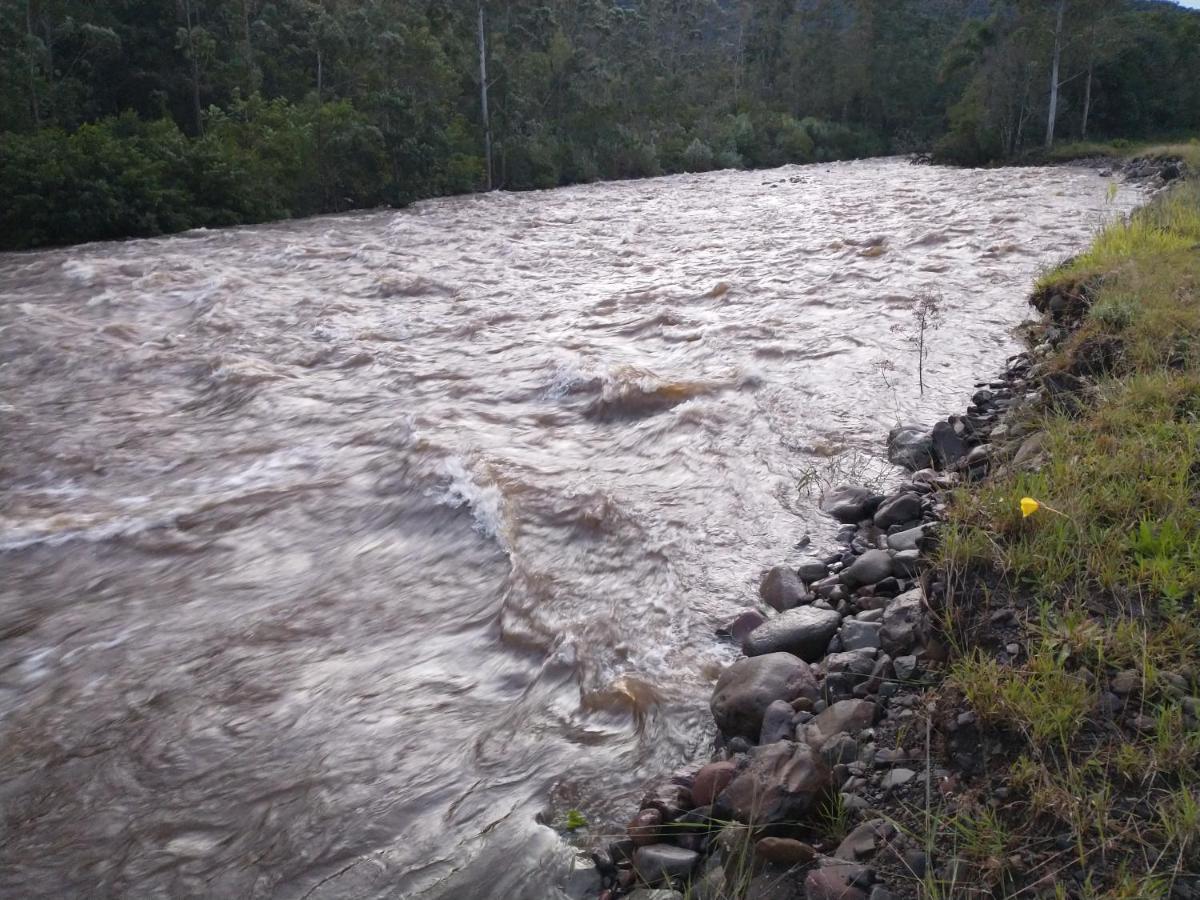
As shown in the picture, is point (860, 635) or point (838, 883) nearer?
point (838, 883)

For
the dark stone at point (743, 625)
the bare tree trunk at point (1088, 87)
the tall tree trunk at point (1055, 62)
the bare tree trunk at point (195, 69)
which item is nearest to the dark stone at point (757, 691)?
the dark stone at point (743, 625)

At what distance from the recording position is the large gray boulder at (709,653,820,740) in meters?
3.03

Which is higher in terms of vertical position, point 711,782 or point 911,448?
point 911,448

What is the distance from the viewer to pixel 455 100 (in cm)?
3106

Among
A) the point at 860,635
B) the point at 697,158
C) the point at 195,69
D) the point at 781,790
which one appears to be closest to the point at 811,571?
the point at 860,635

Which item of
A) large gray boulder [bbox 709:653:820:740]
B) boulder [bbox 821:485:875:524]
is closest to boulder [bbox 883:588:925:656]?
large gray boulder [bbox 709:653:820:740]

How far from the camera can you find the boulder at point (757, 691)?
3027 millimetres

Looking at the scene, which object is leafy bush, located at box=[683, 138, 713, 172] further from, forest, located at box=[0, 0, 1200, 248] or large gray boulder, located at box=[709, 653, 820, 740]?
large gray boulder, located at box=[709, 653, 820, 740]

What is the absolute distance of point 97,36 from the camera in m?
24.2

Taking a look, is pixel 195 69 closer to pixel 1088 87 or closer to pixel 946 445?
pixel 946 445

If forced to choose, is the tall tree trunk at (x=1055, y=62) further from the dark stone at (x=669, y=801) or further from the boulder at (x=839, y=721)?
the dark stone at (x=669, y=801)

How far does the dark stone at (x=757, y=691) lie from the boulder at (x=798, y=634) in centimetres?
16

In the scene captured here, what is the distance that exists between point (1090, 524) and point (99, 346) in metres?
9.02

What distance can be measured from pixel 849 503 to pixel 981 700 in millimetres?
2112
